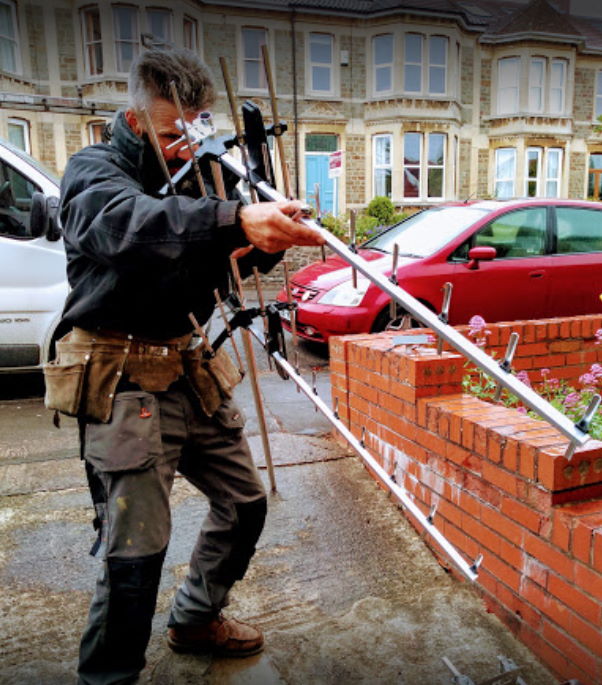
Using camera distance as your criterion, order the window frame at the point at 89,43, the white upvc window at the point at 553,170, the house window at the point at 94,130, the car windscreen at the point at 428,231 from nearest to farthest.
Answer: the car windscreen at the point at 428,231, the window frame at the point at 89,43, the house window at the point at 94,130, the white upvc window at the point at 553,170

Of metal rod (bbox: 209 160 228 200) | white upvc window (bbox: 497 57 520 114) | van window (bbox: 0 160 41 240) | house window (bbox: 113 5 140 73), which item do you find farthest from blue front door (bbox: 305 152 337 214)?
metal rod (bbox: 209 160 228 200)

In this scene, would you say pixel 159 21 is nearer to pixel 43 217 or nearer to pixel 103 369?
pixel 43 217

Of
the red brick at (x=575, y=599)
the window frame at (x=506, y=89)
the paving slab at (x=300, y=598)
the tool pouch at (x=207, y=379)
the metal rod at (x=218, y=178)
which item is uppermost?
the window frame at (x=506, y=89)

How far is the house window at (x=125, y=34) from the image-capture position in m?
18.9

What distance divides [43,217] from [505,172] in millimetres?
22281

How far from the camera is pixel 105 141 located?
2043 mm

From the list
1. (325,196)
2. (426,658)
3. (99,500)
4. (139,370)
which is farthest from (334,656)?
Result: (325,196)

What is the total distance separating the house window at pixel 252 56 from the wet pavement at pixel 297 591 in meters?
19.6

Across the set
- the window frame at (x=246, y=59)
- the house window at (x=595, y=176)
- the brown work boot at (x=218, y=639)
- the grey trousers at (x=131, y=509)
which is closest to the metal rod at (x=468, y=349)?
the grey trousers at (x=131, y=509)

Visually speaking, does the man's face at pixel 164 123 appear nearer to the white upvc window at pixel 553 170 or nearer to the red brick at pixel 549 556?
the red brick at pixel 549 556

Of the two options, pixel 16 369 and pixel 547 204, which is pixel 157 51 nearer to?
pixel 16 369

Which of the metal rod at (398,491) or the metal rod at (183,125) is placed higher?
the metal rod at (183,125)

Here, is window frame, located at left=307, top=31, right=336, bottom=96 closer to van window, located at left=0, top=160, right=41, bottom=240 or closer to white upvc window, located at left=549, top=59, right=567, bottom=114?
white upvc window, located at left=549, top=59, right=567, bottom=114

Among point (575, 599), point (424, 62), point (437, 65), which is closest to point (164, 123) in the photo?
point (575, 599)
